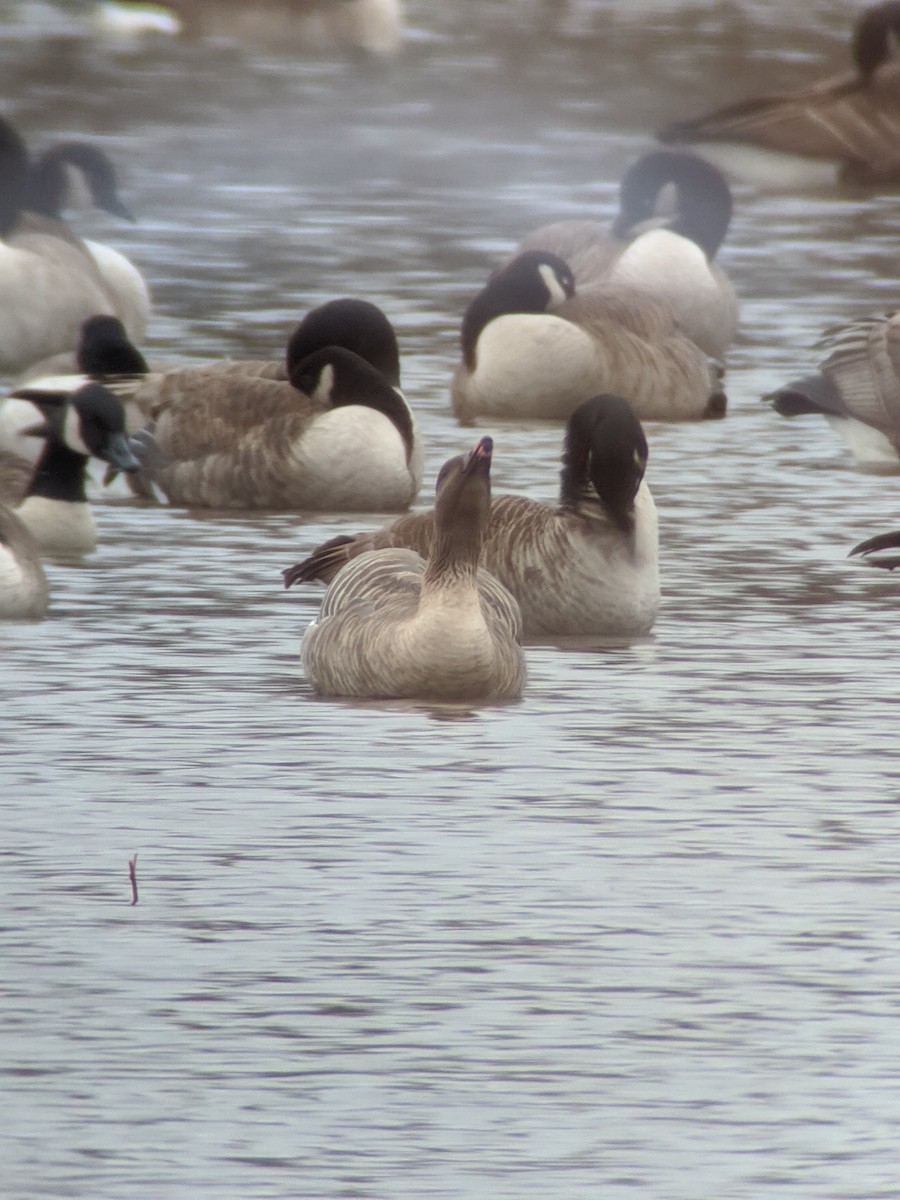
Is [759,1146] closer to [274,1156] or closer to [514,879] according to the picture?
[274,1156]

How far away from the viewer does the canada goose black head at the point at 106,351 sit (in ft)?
43.4

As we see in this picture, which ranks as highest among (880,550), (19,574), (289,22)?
(289,22)

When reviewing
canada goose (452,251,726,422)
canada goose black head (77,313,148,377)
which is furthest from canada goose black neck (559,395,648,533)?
canada goose (452,251,726,422)

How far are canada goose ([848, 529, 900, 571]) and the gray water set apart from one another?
85mm

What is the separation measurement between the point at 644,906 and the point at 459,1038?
0.95 m

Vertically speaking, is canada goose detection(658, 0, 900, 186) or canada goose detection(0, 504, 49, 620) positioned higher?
canada goose detection(658, 0, 900, 186)

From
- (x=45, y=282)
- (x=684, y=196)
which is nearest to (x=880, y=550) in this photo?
(x=45, y=282)

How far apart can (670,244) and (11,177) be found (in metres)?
3.61

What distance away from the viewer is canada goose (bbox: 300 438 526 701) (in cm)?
861

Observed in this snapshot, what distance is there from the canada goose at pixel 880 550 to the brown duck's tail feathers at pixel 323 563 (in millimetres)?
1911

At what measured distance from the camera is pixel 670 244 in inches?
659

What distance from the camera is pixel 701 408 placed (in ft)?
47.8

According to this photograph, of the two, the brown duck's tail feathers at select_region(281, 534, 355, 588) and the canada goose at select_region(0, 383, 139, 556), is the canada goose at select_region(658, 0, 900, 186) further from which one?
the brown duck's tail feathers at select_region(281, 534, 355, 588)

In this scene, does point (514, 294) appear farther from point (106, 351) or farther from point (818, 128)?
point (818, 128)
